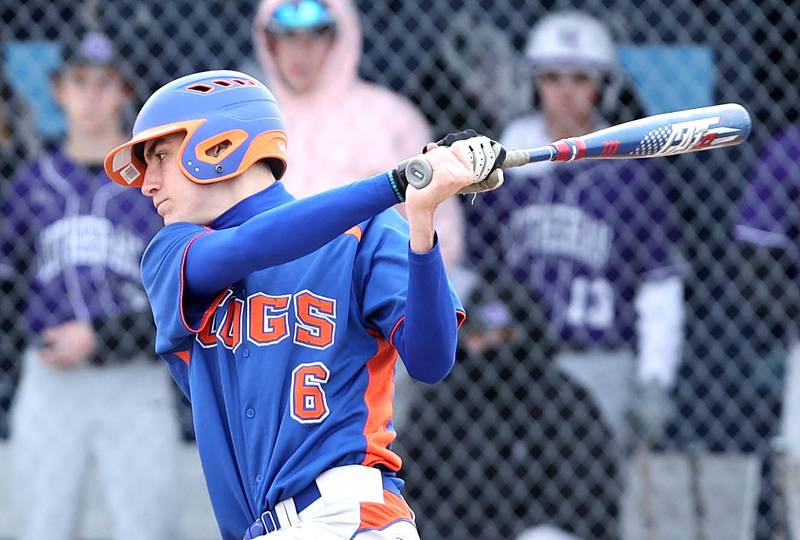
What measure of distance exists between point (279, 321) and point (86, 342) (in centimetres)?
213

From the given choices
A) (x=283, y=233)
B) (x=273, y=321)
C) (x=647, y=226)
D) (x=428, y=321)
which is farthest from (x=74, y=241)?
(x=428, y=321)

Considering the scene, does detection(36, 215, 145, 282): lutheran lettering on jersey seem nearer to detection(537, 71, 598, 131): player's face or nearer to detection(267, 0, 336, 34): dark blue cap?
detection(267, 0, 336, 34): dark blue cap

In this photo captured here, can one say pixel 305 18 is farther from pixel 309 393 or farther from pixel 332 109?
pixel 309 393

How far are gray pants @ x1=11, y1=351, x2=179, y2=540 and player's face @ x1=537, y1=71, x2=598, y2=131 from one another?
1499 millimetres

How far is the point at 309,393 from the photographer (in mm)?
2262

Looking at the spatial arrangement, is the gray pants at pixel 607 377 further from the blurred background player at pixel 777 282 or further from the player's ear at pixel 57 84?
the player's ear at pixel 57 84

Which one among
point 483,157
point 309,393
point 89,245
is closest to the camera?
point 483,157

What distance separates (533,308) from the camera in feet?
14.2

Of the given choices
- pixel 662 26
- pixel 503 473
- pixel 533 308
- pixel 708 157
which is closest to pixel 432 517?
pixel 503 473

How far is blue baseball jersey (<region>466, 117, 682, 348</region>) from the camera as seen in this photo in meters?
4.45

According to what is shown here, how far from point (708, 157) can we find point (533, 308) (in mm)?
965

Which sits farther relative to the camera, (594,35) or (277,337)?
(594,35)

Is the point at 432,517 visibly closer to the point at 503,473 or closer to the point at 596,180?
the point at 503,473

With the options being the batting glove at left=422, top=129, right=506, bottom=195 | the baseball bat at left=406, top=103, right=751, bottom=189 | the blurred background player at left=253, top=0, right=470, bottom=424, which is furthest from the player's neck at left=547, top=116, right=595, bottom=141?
the batting glove at left=422, top=129, right=506, bottom=195
